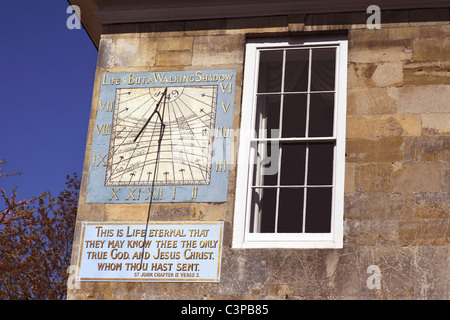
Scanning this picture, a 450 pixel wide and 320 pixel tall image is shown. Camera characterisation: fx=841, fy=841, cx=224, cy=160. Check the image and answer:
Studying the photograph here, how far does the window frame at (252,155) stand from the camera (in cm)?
912

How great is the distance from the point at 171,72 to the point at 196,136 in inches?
37.6

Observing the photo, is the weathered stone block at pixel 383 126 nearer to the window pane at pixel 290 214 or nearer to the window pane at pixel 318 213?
the window pane at pixel 290 214

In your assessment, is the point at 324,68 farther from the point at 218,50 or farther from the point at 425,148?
the point at 425,148

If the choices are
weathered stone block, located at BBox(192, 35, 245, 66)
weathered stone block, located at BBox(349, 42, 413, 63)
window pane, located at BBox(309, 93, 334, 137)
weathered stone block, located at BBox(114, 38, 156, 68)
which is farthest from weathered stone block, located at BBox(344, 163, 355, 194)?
window pane, located at BBox(309, 93, 334, 137)

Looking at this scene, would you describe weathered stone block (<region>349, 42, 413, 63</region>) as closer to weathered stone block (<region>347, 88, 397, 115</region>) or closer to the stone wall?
the stone wall

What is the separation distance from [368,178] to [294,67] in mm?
1822

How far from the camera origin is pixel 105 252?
9.48 meters

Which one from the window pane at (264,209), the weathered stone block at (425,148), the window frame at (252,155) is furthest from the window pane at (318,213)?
the weathered stone block at (425,148)

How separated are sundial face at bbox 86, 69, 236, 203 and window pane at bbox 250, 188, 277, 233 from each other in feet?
1.28

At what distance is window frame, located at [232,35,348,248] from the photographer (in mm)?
9125

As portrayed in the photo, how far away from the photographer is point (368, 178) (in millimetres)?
9211

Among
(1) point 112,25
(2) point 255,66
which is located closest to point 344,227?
(2) point 255,66

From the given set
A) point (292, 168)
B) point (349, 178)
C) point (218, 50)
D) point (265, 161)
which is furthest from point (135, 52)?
point (292, 168)
